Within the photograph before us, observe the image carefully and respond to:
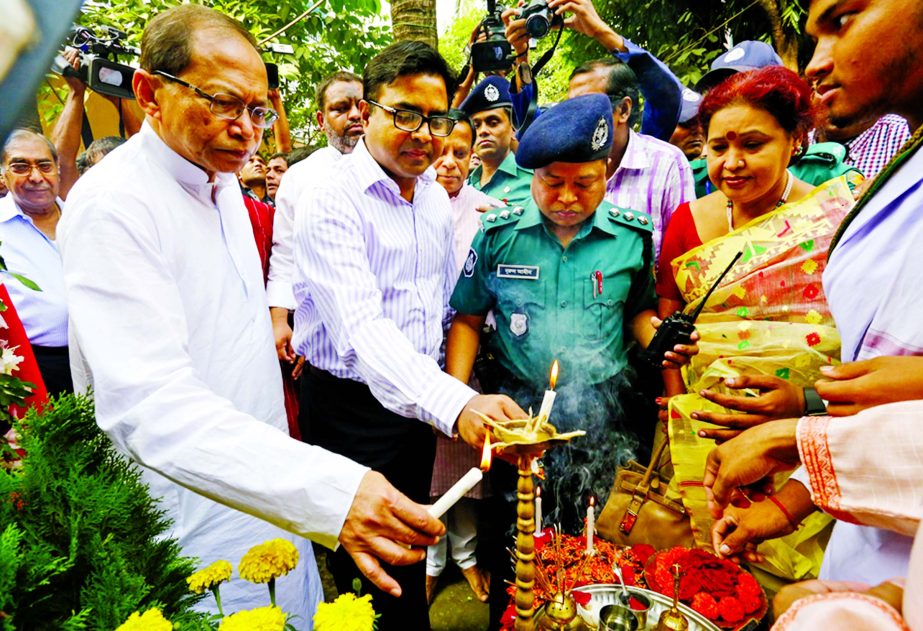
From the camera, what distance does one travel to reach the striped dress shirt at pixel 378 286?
2027 millimetres

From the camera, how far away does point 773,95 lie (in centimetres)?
245

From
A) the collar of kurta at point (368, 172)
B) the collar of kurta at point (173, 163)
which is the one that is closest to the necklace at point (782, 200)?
the collar of kurta at point (368, 172)

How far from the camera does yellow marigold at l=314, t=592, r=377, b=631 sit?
2.83 ft

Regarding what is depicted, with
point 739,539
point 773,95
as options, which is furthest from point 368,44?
point 739,539

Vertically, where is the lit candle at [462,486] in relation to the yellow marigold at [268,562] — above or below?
above

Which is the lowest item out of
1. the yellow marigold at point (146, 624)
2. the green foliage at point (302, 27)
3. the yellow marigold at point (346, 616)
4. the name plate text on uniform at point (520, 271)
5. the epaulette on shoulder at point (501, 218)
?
the yellow marigold at point (346, 616)

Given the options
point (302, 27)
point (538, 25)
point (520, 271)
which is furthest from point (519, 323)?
point (302, 27)

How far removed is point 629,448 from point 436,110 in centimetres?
208

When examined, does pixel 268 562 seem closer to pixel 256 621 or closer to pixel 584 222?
pixel 256 621

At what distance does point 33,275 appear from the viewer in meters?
3.65

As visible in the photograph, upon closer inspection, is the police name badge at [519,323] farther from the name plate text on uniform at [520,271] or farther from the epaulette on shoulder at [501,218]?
the epaulette on shoulder at [501,218]

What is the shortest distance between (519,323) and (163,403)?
1.80 metres

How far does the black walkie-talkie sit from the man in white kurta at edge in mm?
1332

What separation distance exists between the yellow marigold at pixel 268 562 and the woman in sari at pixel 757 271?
1.58m
